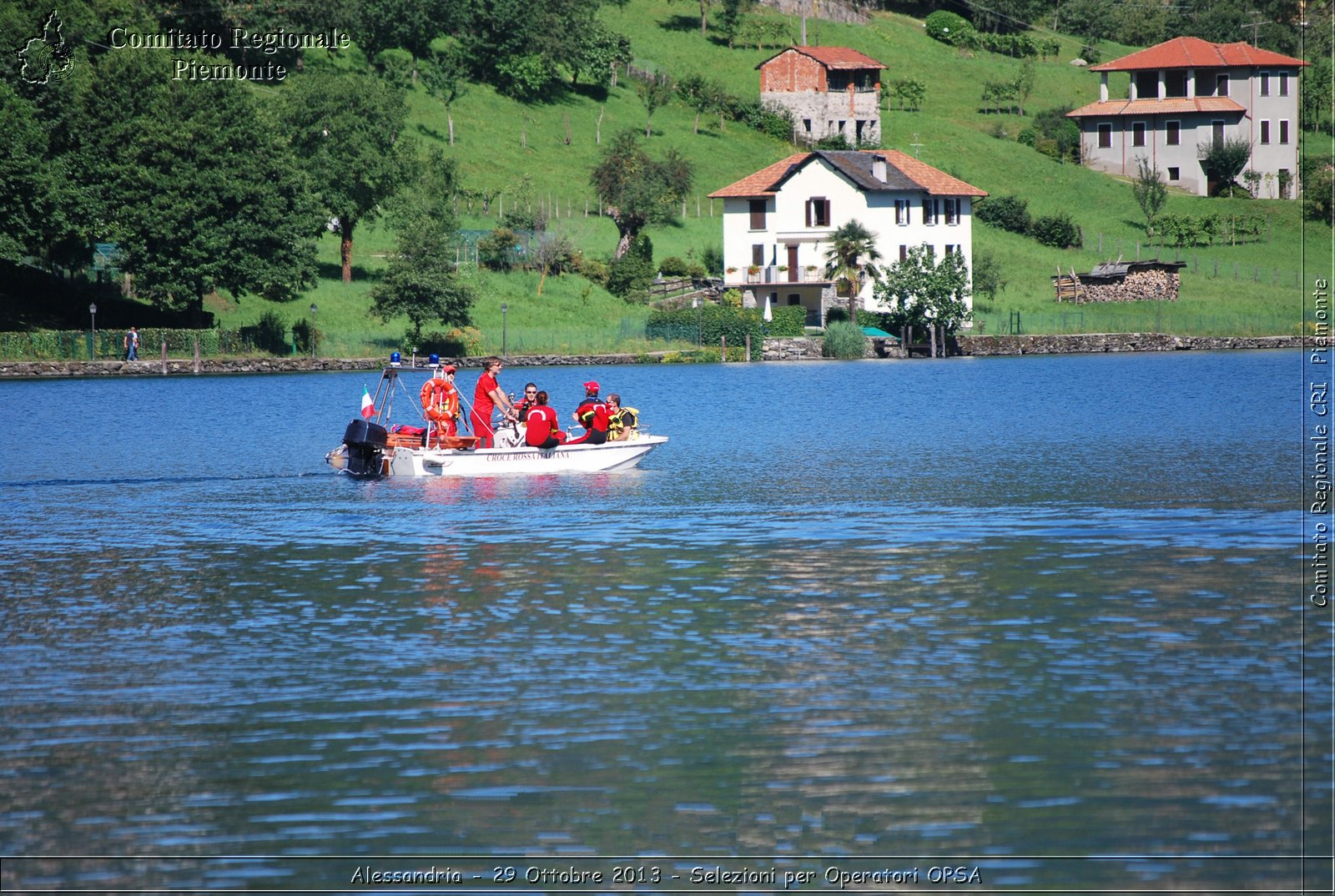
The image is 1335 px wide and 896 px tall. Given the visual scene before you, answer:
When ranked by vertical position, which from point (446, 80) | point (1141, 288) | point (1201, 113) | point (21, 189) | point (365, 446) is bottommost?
point (365, 446)

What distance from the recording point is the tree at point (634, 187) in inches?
4358

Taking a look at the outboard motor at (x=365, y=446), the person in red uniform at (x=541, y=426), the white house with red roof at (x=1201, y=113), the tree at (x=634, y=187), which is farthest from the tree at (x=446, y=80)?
the person in red uniform at (x=541, y=426)

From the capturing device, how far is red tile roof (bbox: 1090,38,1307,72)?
14312cm

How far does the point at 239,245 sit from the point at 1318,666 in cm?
7512

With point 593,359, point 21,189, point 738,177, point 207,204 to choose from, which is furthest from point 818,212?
point 21,189

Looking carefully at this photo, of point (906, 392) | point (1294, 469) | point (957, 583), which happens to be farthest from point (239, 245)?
point (957, 583)

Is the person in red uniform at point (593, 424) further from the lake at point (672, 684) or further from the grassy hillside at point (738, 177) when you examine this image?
the grassy hillside at point (738, 177)

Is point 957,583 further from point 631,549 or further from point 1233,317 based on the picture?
point 1233,317

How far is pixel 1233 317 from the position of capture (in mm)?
109125

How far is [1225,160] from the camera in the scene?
140000 mm

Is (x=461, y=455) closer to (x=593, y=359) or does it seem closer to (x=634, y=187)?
(x=593, y=359)

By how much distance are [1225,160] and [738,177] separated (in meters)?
42.8

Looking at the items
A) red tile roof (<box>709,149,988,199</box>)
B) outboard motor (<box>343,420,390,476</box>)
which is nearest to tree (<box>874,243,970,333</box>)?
red tile roof (<box>709,149,988,199</box>)

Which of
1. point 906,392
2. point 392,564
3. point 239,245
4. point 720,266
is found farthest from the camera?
point 720,266
